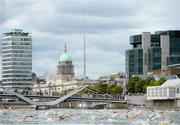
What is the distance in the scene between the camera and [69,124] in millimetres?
83562

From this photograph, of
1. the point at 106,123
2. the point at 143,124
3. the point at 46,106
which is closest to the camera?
the point at 143,124

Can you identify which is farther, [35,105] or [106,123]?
[35,105]

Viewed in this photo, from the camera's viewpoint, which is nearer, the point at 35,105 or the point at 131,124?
the point at 131,124

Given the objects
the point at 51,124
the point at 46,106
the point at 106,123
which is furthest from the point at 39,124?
the point at 46,106

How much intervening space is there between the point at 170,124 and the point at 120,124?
5.17 meters

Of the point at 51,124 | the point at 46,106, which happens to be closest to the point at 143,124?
the point at 51,124

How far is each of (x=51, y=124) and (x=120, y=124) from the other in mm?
7096

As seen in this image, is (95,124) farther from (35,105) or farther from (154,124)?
(35,105)

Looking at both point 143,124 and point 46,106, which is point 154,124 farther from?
point 46,106

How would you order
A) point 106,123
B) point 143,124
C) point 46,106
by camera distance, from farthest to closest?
point 46,106 < point 106,123 < point 143,124

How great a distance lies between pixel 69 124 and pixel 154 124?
8901 millimetres

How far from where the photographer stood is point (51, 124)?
83750 millimetres

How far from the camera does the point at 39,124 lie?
8369 centimetres

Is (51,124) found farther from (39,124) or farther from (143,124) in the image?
(143,124)
